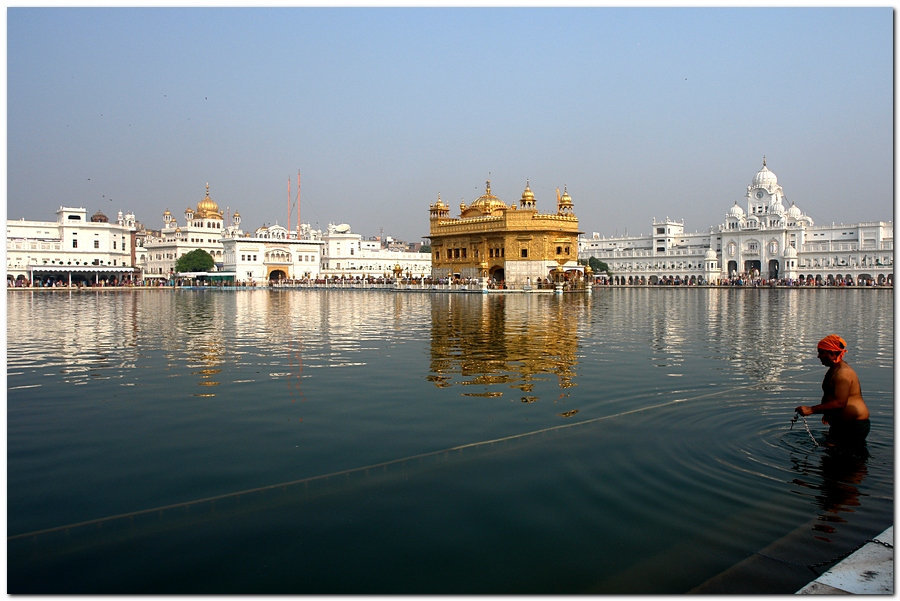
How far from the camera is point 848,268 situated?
3455 inches

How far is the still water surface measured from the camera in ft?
13.9

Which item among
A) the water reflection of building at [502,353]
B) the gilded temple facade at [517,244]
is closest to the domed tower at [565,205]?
the gilded temple facade at [517,244]

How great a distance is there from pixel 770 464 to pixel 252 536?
15.2ft

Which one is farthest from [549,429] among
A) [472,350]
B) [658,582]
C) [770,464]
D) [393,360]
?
[472,350]

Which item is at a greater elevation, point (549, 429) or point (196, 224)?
point (196, 224)

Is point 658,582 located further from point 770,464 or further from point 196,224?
point 196,224

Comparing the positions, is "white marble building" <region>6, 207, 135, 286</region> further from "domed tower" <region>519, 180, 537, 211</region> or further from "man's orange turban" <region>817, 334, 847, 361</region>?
"man's orange turban" <region>817, 334, 847, 361</region>

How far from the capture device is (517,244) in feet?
185

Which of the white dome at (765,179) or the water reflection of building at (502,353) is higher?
the white dome at (765,179)

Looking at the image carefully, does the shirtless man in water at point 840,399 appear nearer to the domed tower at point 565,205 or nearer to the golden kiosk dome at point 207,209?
the domed tower at point 565,205

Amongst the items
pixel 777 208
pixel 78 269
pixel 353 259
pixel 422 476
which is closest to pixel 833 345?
pixel 422 476

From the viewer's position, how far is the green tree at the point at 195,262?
87531 mm

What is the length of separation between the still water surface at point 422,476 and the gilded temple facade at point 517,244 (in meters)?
43.5

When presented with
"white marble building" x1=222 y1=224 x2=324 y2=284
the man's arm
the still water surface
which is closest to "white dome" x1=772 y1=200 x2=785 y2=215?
"white marble building" x1=222 y1=224 x2=324 y2=284
